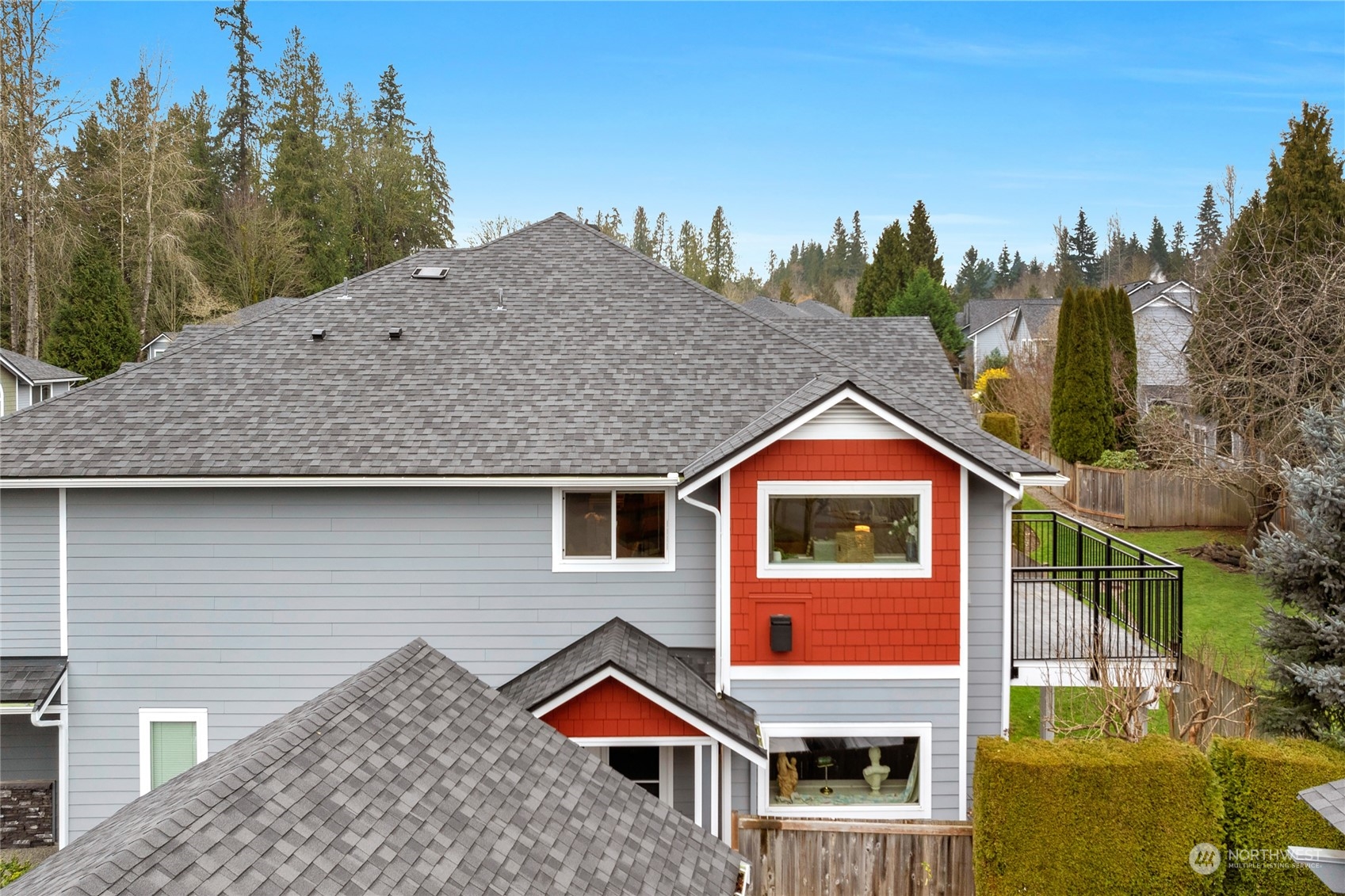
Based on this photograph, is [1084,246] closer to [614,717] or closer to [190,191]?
[190,191]

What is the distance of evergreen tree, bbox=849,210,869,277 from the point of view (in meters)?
114

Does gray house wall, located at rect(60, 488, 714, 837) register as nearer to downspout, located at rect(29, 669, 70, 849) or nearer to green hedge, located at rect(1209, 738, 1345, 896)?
downspout, located at rect(29, 669, 70, 849)

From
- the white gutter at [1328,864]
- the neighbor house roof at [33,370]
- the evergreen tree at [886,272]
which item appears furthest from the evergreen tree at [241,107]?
the white gutter at [1328,864]

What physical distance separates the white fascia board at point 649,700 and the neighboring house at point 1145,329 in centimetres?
1978

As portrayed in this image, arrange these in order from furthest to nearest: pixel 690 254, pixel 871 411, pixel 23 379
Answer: pixel 690 254, pixel 23 379, pixel 871 411

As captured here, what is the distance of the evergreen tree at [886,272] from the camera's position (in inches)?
2282

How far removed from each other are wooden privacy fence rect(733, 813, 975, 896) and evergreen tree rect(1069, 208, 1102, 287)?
10956 centimetres

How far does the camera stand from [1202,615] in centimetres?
1806

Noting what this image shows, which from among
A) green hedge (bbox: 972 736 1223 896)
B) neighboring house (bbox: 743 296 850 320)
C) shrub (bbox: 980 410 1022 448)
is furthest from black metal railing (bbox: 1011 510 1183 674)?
neighboring house (bbox: 743 296 850 320)

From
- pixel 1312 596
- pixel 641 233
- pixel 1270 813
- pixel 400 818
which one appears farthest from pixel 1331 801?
pixel 641 233

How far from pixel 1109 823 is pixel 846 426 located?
4612 millimetres

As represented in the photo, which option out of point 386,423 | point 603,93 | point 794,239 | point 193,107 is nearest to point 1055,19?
point 603,93

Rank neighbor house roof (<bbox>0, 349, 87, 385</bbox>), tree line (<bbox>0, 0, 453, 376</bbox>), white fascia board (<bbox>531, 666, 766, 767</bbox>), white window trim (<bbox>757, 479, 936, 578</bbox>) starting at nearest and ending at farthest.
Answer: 1. white fascia board (<bbox>531, 666, 766, 767</bbox>)
2. white window trim (<bbox>757, 479, 936, 578</bbox>)
3. neighbor house roof (<bbox>0, 349, 87, 385</bbox>)
4. tree line (<bbox>0, 0, 453, 376</bbox>)

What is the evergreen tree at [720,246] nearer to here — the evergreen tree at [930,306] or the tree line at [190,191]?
the tree line at [190,191]
